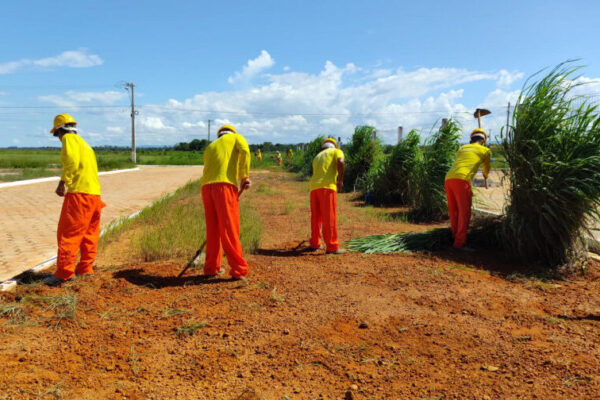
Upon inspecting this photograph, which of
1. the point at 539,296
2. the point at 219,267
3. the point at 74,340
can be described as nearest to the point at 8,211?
the point at 219,267

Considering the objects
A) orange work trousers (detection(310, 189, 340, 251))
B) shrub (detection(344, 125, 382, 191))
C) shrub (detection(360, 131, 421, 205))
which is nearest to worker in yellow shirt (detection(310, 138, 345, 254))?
orange work trousers (detection(310, 189, 340, 251))

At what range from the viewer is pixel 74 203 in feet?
14.0

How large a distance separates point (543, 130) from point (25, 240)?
767 cm

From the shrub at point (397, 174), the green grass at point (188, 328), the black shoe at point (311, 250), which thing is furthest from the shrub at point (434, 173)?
the green grass at point (188, 328)

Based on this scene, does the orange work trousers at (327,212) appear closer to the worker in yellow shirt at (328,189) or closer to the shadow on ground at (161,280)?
the worker in yellow shirt at (328,189)

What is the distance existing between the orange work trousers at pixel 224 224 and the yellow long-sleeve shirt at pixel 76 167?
122 centimetres

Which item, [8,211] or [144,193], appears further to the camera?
[144,193]

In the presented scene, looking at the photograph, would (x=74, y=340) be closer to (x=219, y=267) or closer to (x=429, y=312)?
(x=219, y=267)

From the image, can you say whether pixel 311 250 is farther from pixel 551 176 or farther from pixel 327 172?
pixel 551 176

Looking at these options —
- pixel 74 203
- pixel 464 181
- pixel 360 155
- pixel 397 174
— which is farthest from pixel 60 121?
pixel 360 155

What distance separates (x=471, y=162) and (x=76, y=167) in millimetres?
5036

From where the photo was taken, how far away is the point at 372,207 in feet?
35.6

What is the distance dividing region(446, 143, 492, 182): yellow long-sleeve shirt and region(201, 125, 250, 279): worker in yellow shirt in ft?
10.4

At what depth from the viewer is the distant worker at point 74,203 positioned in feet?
→ 13.9
